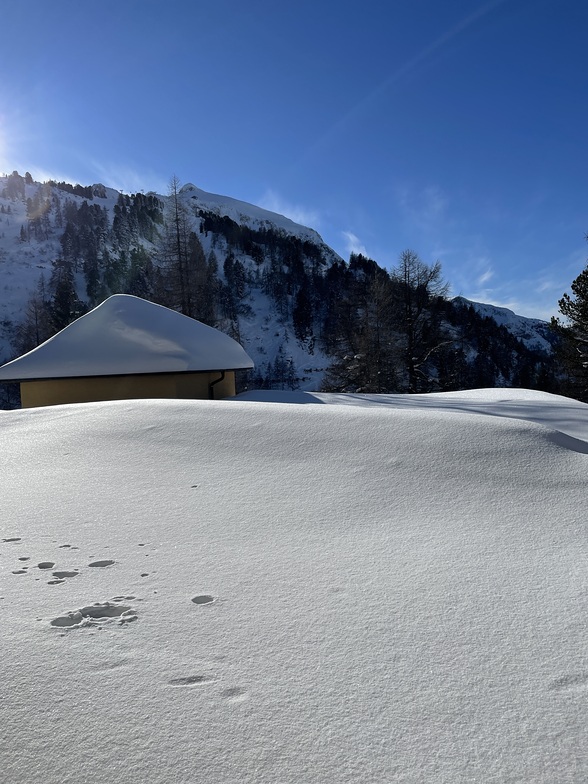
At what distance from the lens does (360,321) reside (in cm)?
2502

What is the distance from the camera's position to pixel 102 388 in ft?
37.3

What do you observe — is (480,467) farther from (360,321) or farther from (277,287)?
(277,287)

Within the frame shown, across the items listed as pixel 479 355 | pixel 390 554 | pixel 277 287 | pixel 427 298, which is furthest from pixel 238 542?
pixel 277 287

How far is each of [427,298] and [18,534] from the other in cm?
2336

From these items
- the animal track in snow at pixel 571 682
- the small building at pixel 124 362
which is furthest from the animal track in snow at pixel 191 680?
the small building at pixel 124 362

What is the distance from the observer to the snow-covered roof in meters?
11.4

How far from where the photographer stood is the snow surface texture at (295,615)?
1301 mm

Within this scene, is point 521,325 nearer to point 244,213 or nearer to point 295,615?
point 244,213

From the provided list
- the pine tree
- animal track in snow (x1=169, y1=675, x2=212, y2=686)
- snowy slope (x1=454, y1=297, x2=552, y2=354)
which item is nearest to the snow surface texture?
animal track in snow (x1=169, y1=675, x2=212, y2=686)

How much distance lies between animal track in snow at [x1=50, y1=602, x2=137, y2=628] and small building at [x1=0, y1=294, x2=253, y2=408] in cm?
995

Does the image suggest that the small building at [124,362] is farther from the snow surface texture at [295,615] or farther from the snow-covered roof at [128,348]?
the snow surface texture at [295,615]

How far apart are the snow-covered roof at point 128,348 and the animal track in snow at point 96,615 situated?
392 inches

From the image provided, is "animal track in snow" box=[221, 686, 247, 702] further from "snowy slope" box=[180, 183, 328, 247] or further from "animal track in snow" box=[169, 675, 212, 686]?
"snowy slope" box=[180, 183, 328, 247]

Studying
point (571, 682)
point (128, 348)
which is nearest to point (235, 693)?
point (571, 682)
